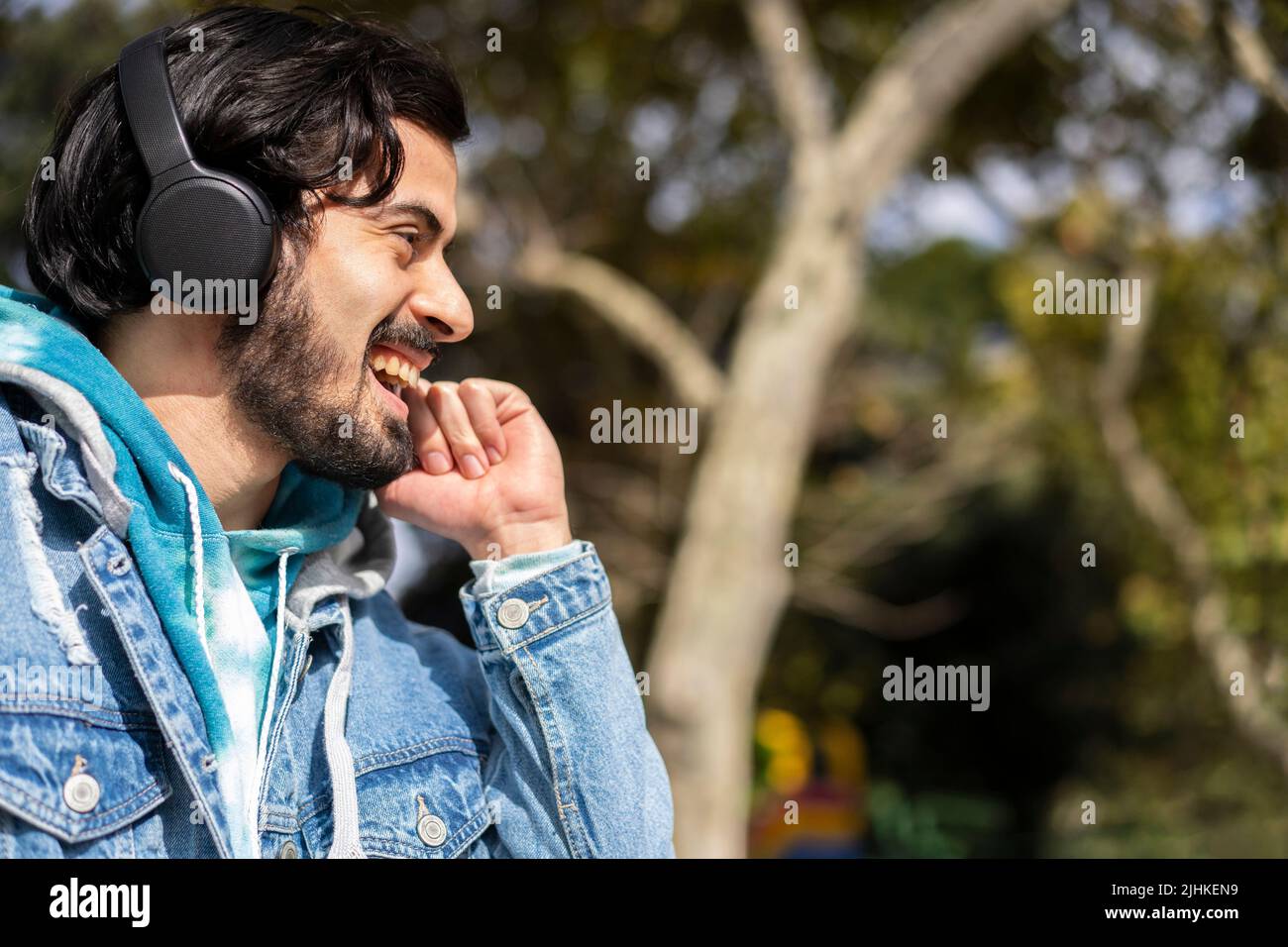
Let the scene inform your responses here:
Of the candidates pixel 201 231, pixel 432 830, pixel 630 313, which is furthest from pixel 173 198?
pixel 630 313

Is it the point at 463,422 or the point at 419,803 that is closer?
the point at 419,803

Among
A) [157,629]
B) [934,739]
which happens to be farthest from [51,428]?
[934,739]

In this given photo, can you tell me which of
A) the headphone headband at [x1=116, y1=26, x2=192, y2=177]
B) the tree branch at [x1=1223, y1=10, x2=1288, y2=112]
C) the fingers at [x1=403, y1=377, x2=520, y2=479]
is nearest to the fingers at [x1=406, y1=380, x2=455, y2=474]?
the fingers at [x1=403, y1=377, x2=520, y2=479]

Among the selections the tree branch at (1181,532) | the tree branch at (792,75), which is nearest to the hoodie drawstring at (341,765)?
the tree branch at (792,75)

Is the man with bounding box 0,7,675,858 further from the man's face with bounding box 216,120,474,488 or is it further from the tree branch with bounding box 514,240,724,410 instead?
the tree branch with bounding box 514,240,724,410

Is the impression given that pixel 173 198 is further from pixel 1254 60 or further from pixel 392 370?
pixel 1254 60

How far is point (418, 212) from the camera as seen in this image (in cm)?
159

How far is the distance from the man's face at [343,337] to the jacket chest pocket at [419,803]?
36 cm

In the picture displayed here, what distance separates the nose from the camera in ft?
5.26

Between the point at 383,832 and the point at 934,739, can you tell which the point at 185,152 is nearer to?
the point at 383,832

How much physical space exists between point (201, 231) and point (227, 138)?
0.14m

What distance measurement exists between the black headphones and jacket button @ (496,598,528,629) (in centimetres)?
53

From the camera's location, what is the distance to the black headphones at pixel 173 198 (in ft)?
4.72

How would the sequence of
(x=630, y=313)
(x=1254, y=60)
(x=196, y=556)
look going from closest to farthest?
(x=196, y=556) → (x=1254, y=60) → (x=630, y=313)
